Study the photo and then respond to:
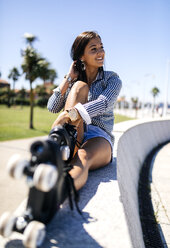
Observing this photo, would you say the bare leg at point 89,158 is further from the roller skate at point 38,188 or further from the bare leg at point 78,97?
the roller skate at point 38,188

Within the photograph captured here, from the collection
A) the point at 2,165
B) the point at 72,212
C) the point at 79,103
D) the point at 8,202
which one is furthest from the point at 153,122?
the point at 72,212

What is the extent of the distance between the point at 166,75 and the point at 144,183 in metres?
22.6

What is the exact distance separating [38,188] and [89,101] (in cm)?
160

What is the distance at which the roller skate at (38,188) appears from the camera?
3.53ft

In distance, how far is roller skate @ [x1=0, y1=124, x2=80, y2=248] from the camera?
1077mm

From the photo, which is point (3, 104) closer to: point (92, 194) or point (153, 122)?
point (153, 122)

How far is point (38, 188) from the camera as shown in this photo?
3.80ft

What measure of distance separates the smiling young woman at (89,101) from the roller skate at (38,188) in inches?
22.5

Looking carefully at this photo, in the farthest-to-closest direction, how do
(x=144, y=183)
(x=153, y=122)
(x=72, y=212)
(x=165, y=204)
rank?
(x=153, y=122), (x=144, y=183), (x=165, y=204), (x=72, y=212)

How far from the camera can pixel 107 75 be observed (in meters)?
2.64

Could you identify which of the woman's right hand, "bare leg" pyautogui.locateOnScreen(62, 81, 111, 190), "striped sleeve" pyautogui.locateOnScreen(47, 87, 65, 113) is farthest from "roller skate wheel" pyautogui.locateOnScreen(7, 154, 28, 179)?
the woman's right hand

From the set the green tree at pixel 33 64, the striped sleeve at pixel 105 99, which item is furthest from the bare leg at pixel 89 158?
the green tree at pixel 33 64

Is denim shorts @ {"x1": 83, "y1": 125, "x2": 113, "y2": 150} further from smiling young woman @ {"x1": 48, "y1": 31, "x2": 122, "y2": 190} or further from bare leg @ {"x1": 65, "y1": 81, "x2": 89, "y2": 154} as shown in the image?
bare leg @ {"x1": 65, "y1": 81, "x2": 89, "y2": 154}

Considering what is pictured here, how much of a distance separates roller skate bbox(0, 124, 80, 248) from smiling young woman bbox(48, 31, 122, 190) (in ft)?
1.87
